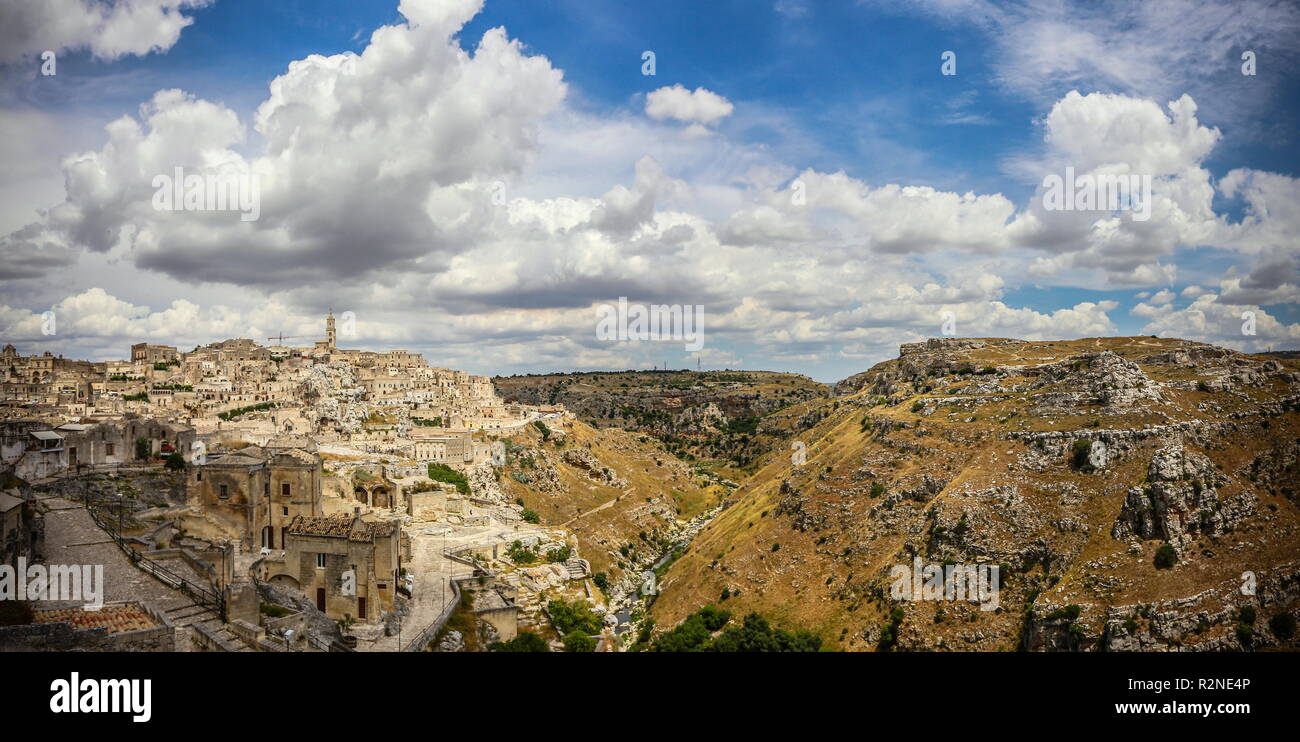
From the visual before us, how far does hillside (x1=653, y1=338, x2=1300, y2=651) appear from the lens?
108 ft

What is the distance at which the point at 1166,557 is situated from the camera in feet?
111

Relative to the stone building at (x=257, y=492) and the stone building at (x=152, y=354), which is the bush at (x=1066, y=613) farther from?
the stone building at (x=152, y=354)

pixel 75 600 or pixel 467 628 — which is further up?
pixel 75 600

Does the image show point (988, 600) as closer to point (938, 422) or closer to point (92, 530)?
point (938, 422)

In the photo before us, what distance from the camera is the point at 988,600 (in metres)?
38.8

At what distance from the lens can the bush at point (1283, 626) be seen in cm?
2953

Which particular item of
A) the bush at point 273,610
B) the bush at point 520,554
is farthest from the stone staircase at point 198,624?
the bush at point 520,554

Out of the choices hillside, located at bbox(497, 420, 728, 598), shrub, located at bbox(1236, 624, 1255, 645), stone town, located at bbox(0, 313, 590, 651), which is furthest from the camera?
hillside, located at bbox(497, 420, 728, 598)

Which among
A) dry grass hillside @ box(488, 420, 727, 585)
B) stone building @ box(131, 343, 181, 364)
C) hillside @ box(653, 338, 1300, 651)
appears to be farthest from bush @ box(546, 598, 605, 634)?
stone building @ box(131, 343, 181, 364)

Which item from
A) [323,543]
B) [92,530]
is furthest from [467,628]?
[92,530]

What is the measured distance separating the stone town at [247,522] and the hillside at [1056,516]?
60.0 ft

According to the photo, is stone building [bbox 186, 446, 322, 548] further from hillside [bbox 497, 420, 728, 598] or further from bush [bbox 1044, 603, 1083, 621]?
bush [bbox 1044, 603, 1083, 621]

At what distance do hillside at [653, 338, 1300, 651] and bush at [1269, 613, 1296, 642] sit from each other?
283 mm
